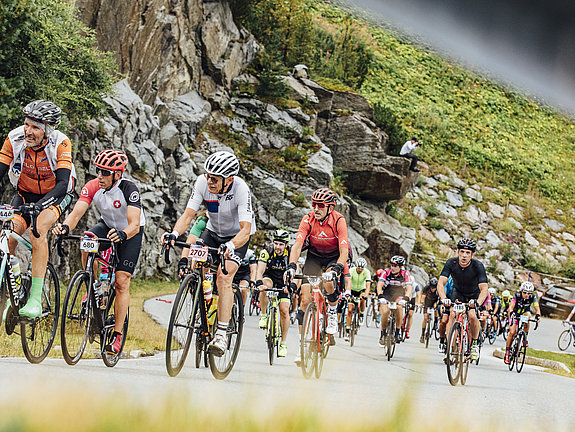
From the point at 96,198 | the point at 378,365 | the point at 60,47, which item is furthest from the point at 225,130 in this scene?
the point at 96,198

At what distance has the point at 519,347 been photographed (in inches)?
578

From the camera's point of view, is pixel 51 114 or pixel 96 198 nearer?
pixel 51 114

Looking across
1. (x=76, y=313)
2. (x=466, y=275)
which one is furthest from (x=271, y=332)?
(x=466, y=275)

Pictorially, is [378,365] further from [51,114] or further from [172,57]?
[172,57]

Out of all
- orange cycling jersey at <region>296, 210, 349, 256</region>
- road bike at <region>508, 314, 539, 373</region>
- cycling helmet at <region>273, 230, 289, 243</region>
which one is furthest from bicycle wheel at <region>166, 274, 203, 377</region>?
road bike at <region>508, 314, 539, 373</region>

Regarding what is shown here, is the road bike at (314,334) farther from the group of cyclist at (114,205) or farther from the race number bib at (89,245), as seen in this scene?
the race number bib at (89,245)

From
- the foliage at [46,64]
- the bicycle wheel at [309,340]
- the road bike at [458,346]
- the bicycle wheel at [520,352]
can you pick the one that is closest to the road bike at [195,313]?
the bicycle wheel at [309,340]

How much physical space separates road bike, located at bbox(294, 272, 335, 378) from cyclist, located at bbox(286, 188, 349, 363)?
0.51 feet

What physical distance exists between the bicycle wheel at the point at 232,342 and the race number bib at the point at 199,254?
963 mm

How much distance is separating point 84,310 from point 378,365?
6.42m

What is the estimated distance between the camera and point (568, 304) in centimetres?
4331

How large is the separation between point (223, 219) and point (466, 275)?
5.78m

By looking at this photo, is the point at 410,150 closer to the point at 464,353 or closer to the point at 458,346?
the point at 464,353

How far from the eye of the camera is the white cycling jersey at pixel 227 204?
7.05 metres
